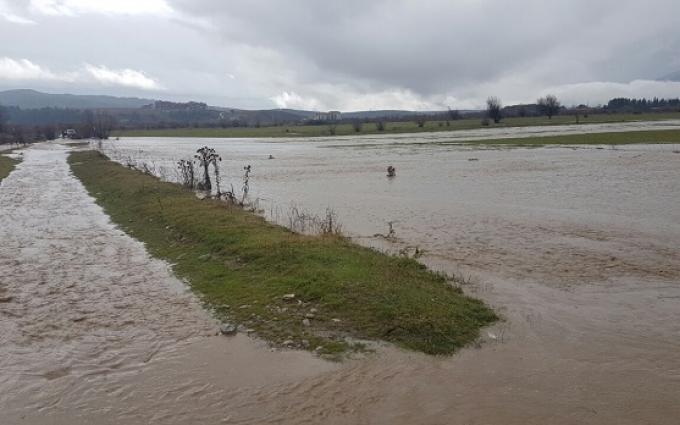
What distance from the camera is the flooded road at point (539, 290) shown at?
22.2 ft

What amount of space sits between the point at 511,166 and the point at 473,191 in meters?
13.3

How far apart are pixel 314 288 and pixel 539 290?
15.3 feet

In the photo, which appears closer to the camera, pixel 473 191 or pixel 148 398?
pixel 148 398

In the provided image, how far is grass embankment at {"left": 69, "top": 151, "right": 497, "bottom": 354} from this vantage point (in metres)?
8.74

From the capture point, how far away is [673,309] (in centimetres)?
993

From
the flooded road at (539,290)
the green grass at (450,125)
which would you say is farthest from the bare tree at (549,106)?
the flooded road at (539,290)

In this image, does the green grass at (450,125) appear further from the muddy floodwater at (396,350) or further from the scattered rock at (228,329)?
the scattered rock at (228,329)

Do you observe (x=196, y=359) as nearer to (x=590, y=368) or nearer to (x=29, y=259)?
(x=590, y=368)

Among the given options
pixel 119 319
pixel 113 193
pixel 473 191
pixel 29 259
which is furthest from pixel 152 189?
pixel 119 319

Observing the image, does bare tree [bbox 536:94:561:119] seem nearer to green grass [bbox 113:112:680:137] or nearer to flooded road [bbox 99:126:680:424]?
green grass [bbox 113:112:680:137]

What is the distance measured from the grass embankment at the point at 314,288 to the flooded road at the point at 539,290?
27.7 inches

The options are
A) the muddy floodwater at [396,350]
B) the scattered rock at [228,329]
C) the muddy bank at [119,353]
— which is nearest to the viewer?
the muddy floodwater at [396,350]

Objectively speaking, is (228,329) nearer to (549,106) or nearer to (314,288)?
(314,288)

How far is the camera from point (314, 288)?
34.5 feet
